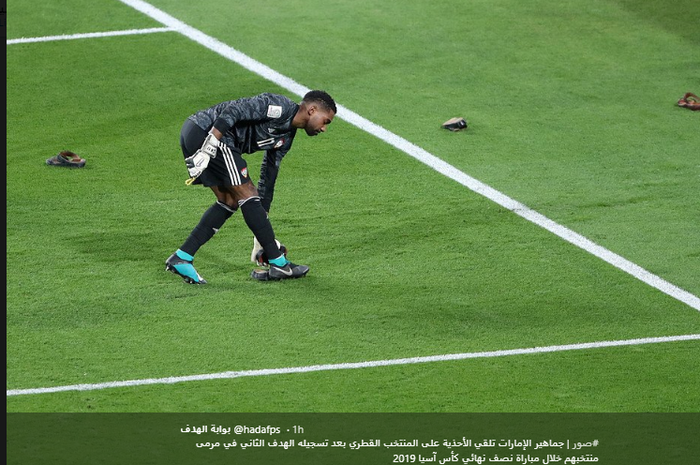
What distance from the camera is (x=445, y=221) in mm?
11203

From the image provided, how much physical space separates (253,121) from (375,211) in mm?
2133

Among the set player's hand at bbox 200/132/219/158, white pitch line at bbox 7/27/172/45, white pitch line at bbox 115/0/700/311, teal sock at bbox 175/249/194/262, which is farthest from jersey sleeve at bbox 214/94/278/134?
white pitch line at bbox 7/27/172/45

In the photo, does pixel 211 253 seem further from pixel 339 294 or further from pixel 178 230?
pixel 339 294

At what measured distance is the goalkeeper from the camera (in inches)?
372

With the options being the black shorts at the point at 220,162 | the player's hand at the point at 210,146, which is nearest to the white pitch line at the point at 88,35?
the black shorts at the point at 220,162

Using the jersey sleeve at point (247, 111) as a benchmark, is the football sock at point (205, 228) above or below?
below

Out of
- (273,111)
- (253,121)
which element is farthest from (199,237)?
(273,111)

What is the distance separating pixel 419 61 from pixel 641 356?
7.17m

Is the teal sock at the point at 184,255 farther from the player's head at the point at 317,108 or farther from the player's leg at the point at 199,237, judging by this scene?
the player's head at the point at 317,108

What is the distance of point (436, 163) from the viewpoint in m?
12.6

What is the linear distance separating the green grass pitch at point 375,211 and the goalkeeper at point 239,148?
0.28 metres

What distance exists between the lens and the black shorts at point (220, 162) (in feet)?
31.1

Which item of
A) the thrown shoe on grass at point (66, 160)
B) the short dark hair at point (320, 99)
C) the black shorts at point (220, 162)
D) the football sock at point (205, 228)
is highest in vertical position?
the short dark hair at point (320, 99)
